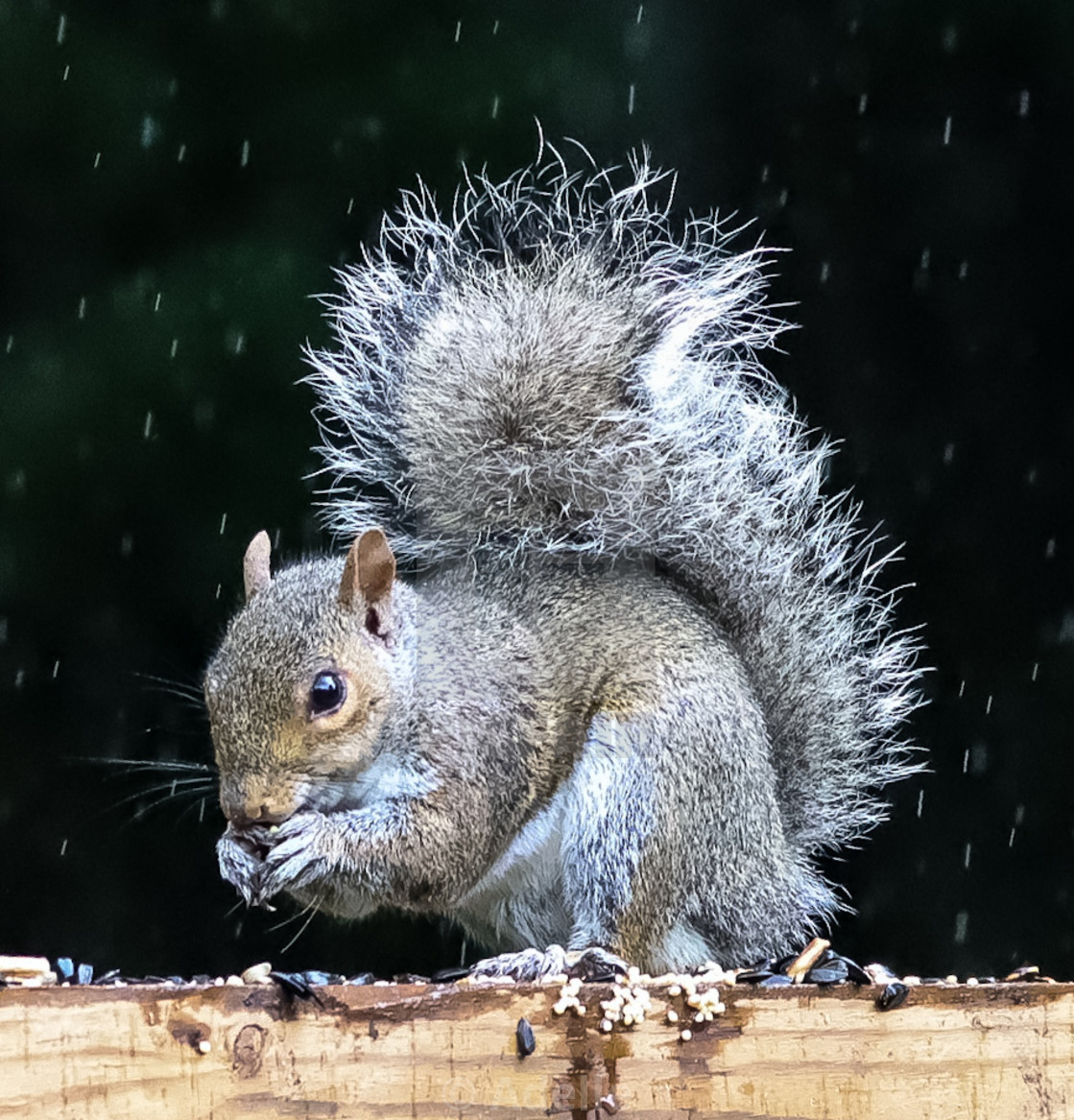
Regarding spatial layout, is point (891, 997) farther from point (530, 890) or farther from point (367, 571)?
point (367, 571)

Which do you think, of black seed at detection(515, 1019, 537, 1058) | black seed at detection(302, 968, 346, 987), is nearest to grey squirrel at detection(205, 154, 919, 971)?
black seed at detection(302, 968, 346, 987)

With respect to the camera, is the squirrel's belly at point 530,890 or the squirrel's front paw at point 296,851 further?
the squirrel's belly at point 530,890

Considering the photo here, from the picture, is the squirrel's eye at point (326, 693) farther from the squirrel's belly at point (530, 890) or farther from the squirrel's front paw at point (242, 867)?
the squirrel's belly at point (530, 890)

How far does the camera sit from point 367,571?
164cm

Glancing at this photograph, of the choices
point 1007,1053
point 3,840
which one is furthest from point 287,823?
point 3,840

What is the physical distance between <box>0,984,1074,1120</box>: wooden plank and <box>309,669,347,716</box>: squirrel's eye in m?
0.25

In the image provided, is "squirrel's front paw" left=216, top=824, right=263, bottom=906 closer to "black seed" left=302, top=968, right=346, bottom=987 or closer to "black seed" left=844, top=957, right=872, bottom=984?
"black seed" left=302, top=968, right=346, bottom=987

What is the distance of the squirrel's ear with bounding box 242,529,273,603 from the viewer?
175 centimetres

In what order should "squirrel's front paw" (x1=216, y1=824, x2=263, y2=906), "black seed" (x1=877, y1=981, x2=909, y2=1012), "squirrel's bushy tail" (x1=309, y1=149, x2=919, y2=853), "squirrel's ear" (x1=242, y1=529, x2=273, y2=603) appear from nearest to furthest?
"black seed" (x1=877, y1=981, x2=909, y2=1012) < "squirrel's front paw" (x1=216, y1=824, x2=263, y2=906) < "squirrel's ear" (x1=242, y1=529, x2=273, y2=603) < "squirrel's bushy tail" (x1=309, y1=149, x2=919, y2=853)

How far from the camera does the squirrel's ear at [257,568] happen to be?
5.74ft

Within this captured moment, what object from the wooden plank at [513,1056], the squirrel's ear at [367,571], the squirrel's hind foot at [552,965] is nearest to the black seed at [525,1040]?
the wooden plank at [513,1056]

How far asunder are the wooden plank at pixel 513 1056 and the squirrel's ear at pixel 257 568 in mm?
462

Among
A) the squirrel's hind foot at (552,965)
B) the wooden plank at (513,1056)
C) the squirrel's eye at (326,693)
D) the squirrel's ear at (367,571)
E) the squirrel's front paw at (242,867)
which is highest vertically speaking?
the squirrel's ear at (367,571)

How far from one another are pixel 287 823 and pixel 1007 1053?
634 millimetres
